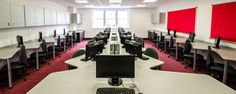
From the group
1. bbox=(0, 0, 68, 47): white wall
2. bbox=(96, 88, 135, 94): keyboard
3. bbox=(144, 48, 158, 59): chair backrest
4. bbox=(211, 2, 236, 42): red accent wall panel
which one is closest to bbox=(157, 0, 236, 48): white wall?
bbox=(211, 2, 236, 42): red accent wall panel

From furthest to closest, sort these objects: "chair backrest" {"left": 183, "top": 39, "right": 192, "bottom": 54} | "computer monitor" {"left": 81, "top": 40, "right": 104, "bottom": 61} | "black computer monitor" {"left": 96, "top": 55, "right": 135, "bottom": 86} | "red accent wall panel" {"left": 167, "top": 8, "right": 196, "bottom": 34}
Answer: "red accent wall panel" {"left": 167, "top": 8, "right": 196, "bottom": 34}, "chair backrest" {"left": 183, "top": 39, "right": 192, "bottom": 54}, "computer monitor" {"left": 81, "top": 40, "right": 104, "bottom": 61}, "black computer monitor" {"left": 96, "top": 55, "right": 135, "bottom": 86}

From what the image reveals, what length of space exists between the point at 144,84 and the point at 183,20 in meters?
7.67

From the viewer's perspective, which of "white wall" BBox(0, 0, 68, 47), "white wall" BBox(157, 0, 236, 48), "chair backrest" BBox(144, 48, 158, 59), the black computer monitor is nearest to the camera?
the black computer monitor

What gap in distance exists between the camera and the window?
603 inches

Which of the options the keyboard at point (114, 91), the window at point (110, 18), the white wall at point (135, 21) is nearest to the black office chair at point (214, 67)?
the keyboard at point (114, 91)

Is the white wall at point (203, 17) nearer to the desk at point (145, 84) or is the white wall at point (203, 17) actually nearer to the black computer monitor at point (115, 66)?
the desk at point (145, 84)

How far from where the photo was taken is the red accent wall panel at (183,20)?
8.34 metres

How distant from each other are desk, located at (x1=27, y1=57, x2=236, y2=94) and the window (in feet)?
41.7

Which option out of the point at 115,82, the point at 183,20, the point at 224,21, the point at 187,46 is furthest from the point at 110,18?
the point at 115,82

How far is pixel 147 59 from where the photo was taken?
3.88m

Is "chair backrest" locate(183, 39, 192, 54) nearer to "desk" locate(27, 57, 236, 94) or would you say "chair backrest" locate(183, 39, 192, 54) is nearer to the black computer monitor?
"desk" locate(27, 57, 236, 94)

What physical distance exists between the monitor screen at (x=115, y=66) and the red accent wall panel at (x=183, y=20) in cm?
660

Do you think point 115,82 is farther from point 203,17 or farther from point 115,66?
point 203,17

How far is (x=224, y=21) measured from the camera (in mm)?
A: 6043
